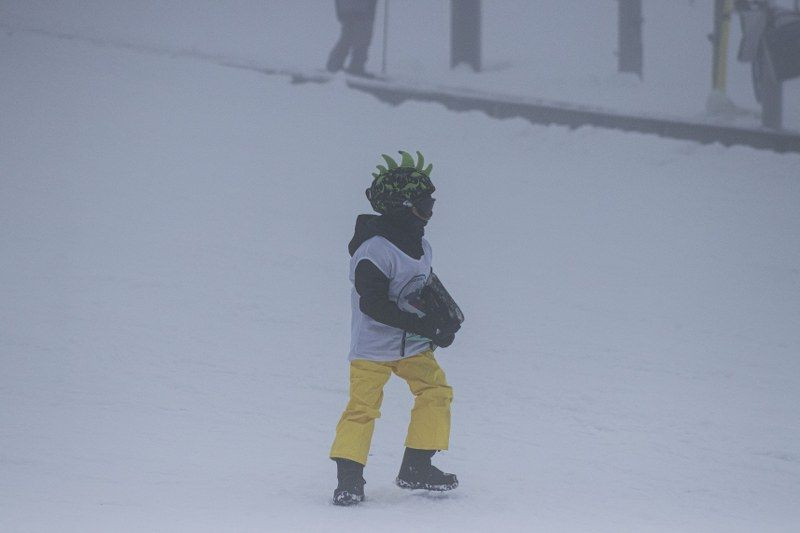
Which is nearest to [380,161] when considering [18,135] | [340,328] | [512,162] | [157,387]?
[512,162]

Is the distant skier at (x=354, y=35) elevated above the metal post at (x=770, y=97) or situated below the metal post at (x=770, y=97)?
above

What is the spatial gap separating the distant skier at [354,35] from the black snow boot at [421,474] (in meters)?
8.89

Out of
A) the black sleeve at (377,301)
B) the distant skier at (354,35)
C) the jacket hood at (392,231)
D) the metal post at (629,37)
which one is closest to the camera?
the black sleeve at (377,301)

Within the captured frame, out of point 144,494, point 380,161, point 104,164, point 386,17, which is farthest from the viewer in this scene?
point 386,17

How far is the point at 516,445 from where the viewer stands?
16.0ft

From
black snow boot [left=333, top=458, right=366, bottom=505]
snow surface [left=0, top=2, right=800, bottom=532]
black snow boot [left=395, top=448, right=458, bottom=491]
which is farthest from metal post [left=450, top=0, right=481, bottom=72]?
black snow boot [left=333, top=458, right=366, bottom=505]

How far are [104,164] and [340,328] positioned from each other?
3.76m

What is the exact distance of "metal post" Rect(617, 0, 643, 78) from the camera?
15.4 meters

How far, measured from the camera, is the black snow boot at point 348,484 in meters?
3.83

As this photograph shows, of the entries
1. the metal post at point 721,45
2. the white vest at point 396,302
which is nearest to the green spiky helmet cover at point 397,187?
the white vest at point 396,302

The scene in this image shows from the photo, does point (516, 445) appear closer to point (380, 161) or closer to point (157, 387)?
point (157, 387)

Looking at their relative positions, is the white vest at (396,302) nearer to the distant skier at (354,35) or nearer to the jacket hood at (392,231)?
the jacket hood at (392,231)

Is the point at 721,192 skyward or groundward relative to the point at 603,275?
skyward

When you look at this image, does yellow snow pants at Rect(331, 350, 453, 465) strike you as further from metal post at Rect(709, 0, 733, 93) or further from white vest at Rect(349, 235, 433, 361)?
metal post at Rect(709, 0, 733, 93)
